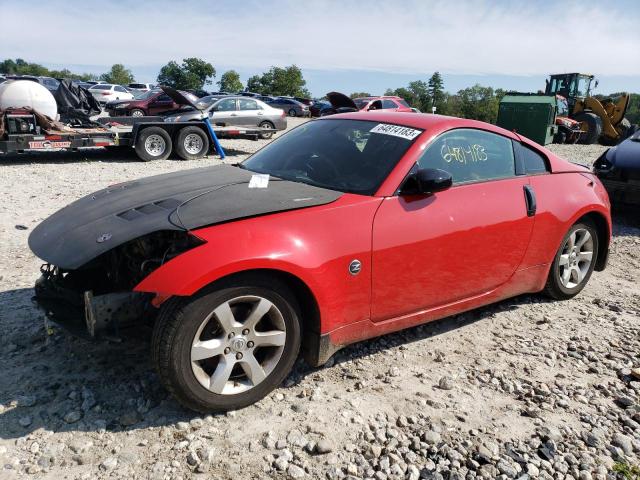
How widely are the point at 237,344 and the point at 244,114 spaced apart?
563 inches

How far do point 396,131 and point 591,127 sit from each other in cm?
2085

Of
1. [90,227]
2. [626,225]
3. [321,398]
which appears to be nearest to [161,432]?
[321,398]

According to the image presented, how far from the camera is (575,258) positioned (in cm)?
452

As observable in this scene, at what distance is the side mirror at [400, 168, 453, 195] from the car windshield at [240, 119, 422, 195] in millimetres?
151

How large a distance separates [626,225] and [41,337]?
7.54 metres

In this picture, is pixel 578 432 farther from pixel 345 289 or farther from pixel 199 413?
pixel 199 413

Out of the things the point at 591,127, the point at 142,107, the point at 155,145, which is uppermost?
the point at 142,107

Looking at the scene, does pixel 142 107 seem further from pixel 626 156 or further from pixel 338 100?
pixel 626 156

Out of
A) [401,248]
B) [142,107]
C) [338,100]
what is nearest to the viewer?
[401,248]

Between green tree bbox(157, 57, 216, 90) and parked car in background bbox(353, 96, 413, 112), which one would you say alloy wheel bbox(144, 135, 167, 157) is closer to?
parked car in background bbox(353, 96, 413, 112)

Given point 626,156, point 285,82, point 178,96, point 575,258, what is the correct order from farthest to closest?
point 285,82 → point 178,96 → point 626,156 → point 575,258

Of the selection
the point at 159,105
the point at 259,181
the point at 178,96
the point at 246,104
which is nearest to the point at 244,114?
the point at 246,104

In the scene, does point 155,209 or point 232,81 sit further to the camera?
point 232,81

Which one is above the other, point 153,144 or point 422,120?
point 422,120
